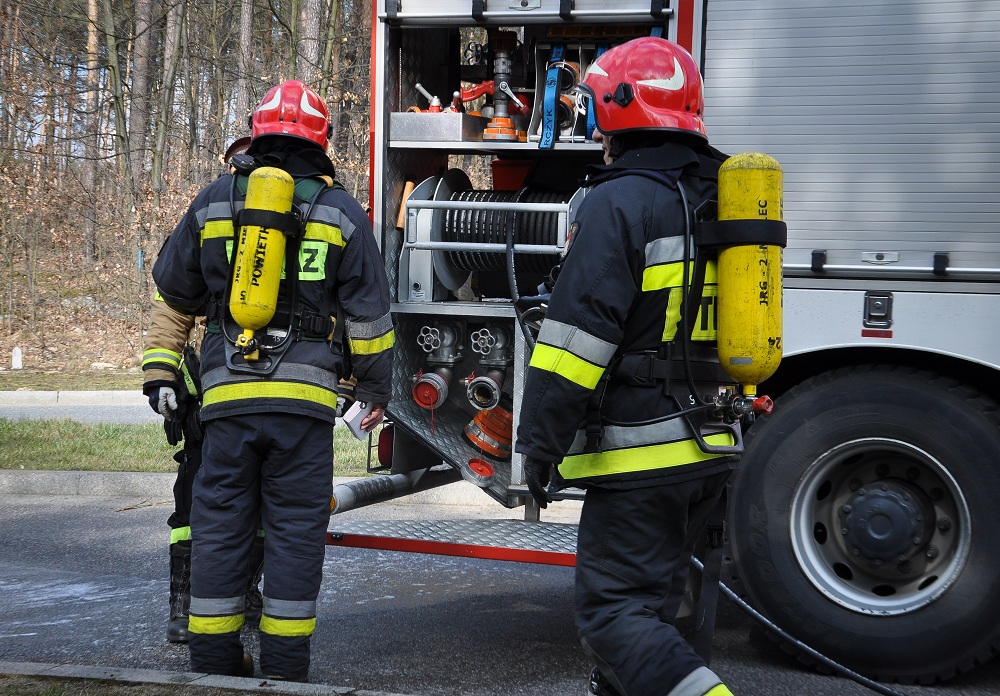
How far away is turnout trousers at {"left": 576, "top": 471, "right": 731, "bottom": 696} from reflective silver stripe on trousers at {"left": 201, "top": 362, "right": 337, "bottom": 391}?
3.92 ft

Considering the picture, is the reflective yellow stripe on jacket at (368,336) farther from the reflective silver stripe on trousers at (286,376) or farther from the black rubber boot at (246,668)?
the black rubber boot at (246,668)

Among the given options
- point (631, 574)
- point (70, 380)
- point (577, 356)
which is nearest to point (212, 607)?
point (631, 574)

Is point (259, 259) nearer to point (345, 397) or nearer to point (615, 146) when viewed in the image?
point (345, 397)

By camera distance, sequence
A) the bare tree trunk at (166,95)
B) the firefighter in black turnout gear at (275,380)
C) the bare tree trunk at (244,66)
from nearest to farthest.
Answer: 1. the firefighter in black turnout gear at (275,380)
2. the bare tree trunk at (244,66)
3. the bare tree trunk at (166,95)

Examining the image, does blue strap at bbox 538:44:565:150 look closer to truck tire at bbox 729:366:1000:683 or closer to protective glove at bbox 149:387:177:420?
truck tire at bbox 729:366:1000:683

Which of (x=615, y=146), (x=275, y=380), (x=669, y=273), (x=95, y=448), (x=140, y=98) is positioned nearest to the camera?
(x=669, y=273)

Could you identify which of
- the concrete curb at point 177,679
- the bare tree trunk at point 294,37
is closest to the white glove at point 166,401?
the concrete curb at point 177,679

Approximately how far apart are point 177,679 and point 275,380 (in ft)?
3.25

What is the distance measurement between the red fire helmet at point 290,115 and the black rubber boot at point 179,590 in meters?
1.62

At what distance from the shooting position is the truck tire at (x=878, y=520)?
374 centimetres

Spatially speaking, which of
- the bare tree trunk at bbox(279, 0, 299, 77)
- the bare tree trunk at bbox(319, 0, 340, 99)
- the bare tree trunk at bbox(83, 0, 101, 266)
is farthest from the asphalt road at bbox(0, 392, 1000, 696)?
the bare tree trunk at bbox(83, 0, 101, 266)

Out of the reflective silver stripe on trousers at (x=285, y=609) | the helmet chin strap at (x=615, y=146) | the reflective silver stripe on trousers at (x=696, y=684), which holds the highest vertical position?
the helmet chin strap at (x=615, y=146)

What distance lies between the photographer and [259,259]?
3.57 meters

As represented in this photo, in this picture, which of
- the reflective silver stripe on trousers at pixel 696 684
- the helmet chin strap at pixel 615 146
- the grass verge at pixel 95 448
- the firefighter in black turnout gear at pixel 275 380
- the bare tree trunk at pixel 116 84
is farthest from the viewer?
the bare tree trunk at pixel 116 84
